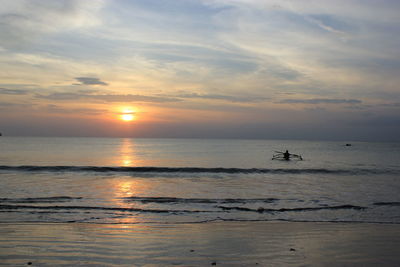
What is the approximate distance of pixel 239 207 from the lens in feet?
45.4

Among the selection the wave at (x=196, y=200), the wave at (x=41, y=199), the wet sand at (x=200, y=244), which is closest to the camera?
Answer: the wet sand at (x=200, y=244)

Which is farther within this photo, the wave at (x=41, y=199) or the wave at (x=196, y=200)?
the wave at (x=196, y=200)

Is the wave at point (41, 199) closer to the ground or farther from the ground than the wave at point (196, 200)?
farther from the ground

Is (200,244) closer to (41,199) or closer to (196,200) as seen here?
(196,200)

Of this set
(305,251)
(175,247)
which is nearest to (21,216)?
(175,247)

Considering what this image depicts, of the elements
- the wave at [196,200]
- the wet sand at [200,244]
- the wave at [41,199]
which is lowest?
the wave at [196,200]

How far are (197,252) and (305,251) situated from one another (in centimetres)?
266

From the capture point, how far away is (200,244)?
320 inches

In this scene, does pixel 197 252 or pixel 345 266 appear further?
pixel 197 252

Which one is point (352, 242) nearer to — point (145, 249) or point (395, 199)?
point (145, 249)

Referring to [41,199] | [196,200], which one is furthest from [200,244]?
[41,199]

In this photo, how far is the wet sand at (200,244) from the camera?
693 cm

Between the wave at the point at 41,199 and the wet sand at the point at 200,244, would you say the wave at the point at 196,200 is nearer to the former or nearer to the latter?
the wave at the point at 41,199

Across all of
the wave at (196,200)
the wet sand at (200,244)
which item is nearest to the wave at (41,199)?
the wave at (196,200)
